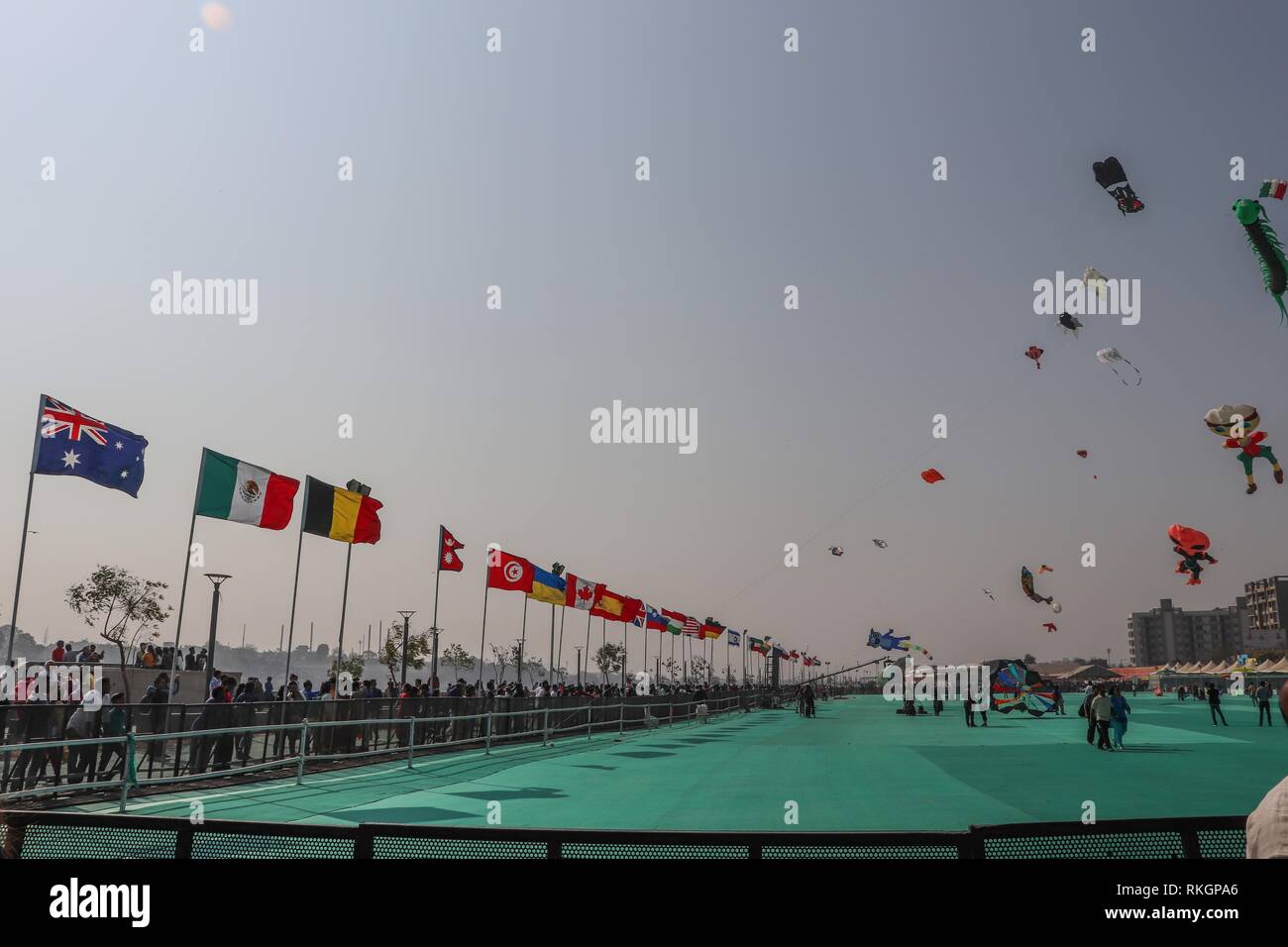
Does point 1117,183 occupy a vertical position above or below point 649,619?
above

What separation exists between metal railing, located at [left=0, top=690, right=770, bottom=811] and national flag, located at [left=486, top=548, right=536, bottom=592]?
6.50m

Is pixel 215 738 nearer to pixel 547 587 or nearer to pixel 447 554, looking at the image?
pixel 447 554

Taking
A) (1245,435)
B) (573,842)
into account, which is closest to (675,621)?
(1245,435)

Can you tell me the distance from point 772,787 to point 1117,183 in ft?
42.4

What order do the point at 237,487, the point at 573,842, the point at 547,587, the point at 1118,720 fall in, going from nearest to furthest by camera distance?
the point at 573,842
the point at 237,487
the point at 1118,720
the point at 547,587

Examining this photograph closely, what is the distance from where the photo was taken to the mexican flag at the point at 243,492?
→ 2147 centimetres

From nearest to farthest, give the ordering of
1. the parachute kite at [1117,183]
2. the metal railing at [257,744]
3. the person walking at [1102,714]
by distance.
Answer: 1. the metal railing at [257,744]
2. the parachute kite at [1117,183]
3. the person walking at [1102,714]

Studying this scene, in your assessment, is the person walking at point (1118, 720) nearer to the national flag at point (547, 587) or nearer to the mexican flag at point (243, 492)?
the national flag at point (547, 587)

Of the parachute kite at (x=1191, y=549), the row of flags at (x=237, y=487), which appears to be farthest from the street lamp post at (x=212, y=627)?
the parachute kite at (x=1191, y=549)

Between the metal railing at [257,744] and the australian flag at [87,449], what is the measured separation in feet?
19.8

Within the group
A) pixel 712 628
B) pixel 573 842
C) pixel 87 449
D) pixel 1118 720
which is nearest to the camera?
pixel 573 842

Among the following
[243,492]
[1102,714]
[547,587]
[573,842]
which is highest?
[243,492]

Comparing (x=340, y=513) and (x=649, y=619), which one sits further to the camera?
(x=649, y=619)

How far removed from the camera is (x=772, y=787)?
55.0 ft
